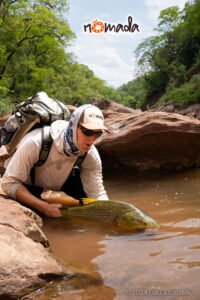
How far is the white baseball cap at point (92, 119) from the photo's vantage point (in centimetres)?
351

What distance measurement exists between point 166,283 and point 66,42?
1073 inches

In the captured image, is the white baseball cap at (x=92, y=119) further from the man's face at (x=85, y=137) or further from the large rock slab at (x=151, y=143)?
the large rock slab at (x=151, y=143)

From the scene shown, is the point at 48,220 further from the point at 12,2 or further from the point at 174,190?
the point at 12,2

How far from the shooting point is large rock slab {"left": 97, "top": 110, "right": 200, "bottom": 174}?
7.44 metres

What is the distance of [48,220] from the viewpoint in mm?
3936

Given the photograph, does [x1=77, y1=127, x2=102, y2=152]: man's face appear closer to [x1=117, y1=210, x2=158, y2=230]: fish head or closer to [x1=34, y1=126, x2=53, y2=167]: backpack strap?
[x1=34, y1=126, x2=53, y2=167]: backpack strap

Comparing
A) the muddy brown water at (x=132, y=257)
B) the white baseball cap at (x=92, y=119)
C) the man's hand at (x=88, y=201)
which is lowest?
the muddy brown water at (x=132, y=257)

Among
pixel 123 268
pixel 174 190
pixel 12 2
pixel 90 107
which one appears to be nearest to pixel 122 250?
pixel 123 268

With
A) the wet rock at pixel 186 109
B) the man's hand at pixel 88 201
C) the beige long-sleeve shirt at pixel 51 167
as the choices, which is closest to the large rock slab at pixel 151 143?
the beige long-sleeve shirt at pixel 51 167

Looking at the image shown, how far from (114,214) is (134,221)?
224 mm

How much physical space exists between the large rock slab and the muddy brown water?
105 inches

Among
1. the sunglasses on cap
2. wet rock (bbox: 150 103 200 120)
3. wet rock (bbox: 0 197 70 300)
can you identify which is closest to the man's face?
the sunglasses on cap

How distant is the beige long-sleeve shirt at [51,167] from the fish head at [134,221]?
23.9 inches

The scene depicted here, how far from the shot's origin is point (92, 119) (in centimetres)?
361
